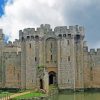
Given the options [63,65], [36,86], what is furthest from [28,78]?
[63,65]

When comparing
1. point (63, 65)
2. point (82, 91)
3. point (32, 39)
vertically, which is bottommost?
point (82, 91)

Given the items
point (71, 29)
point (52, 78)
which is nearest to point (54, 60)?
point (52, 78)

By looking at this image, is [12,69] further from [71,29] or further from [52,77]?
[71,29]

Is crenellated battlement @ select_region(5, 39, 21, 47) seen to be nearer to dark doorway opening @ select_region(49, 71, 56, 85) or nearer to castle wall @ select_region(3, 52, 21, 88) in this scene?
castle wall @ select_region(3, 52, 21, 88)

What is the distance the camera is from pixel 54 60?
57.4m

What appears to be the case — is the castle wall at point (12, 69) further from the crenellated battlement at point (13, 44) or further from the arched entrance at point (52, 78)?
the crenellated battlement at point (13, 44)

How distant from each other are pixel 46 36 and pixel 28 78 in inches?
252

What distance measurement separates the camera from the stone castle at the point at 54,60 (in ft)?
184

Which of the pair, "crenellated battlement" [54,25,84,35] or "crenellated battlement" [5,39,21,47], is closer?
"crenellated battlement" [54,25,84,35]

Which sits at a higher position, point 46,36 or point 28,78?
point 46,36

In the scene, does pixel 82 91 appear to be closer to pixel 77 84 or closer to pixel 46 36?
pixel 77 84

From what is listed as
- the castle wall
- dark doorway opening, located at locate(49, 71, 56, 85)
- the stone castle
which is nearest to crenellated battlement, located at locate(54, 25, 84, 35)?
the stone castle

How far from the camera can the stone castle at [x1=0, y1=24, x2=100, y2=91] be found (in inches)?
2212

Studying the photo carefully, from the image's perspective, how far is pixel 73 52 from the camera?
56219 mm
